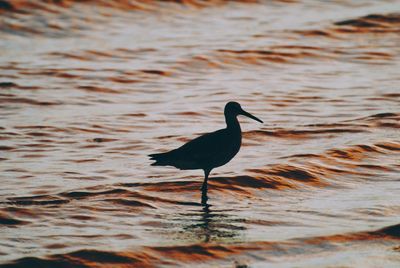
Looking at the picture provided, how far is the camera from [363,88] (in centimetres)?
1972

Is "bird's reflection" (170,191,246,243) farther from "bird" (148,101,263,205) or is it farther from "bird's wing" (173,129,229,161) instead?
"bird's wing" (173,129,229,161)

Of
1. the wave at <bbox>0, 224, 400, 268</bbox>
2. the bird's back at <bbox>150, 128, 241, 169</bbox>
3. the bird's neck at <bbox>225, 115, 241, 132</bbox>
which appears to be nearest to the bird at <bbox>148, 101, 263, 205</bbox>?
the bird's back at <bbox>150, 128, 241, 169</bbox>

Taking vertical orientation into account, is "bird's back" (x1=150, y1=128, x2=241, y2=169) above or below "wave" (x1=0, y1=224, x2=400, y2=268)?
above

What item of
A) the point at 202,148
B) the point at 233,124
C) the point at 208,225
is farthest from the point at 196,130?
the point at 208,225

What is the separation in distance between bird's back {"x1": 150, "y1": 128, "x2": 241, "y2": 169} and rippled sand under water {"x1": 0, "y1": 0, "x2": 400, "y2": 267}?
496mm

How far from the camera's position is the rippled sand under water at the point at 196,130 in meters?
Result: 10.3

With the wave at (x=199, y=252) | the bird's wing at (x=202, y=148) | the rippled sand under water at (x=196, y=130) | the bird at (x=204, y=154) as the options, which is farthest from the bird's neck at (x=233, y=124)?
the wave at (x=199, y=252)

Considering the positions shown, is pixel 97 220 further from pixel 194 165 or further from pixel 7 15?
pixel 7 15

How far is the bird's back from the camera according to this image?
12.1m

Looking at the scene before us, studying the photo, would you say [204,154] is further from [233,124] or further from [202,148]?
[233,124]

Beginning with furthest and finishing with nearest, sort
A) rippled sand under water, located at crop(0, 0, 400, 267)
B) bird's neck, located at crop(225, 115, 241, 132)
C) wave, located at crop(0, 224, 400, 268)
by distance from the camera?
bird's neck, located at crop(225, 115, 241, 132), rippled sand under water, located at crop(0, 0, 400, 267), wave, located at crop(0, 224, 400, 268)

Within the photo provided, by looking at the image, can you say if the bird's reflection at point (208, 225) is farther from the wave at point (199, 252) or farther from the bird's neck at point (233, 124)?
the bird's neck at point (233, 124)

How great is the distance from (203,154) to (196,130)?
13.9 ft

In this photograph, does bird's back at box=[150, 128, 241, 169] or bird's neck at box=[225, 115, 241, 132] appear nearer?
bird's back at box=[150, 128, 241, 169]
